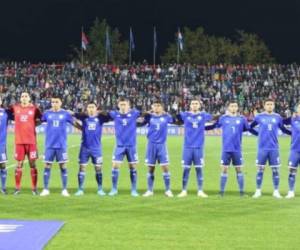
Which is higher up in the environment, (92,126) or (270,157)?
Result: (92,126)

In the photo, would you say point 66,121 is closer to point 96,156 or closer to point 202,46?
point 96,156

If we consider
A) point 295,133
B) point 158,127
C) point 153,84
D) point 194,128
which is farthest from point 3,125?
point 153,84

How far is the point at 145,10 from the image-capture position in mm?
82312

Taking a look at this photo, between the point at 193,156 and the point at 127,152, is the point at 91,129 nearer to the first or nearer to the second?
the point at 127,152

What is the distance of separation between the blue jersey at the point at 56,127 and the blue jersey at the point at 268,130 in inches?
158

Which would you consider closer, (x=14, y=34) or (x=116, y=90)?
(x=116, y=90)

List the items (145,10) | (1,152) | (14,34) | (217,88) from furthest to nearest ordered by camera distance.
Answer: (145,10), (14,34), (217,88), (1,152)

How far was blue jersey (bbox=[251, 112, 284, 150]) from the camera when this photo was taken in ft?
47.4

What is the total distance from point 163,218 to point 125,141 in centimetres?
347

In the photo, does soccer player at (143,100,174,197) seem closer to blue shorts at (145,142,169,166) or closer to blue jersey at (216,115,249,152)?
blue shorts at (145,142,169,166)

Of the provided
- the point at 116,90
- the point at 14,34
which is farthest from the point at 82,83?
the point at 14,34

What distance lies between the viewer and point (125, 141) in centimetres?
1449

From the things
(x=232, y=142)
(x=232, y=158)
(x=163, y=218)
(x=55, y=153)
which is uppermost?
(x=232, y=142)

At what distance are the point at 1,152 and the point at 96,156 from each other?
1.98 m
